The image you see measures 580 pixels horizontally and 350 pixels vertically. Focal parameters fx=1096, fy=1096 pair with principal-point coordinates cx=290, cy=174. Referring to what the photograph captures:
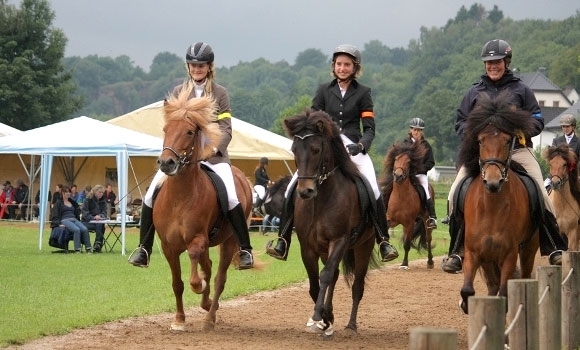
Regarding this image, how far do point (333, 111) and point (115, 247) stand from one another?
672 inches

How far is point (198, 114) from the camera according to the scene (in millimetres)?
11812

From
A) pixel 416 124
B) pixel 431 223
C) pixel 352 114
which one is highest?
pixel 416 124

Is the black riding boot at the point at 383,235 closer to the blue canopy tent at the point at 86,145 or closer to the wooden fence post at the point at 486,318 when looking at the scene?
the wooden fence post at the point at 486,318

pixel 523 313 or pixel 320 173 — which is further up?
pixel 320 173

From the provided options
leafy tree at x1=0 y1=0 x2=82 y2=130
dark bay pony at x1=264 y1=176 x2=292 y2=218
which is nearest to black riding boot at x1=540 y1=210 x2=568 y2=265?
dark bay pony at x1=264 y1=176 x2=292 y2=218

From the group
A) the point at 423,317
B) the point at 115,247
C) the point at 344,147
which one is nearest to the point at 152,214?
the point at 344,147

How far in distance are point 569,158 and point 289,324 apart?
796 centimetres

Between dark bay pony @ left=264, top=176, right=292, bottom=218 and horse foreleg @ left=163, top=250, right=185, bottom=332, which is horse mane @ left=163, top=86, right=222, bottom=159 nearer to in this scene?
horse foreleg @ left=163, top=250, right=185, bottom=332

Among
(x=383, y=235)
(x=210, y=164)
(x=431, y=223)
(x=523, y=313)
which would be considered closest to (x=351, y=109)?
(x=383, y=235)

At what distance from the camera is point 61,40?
233 ft

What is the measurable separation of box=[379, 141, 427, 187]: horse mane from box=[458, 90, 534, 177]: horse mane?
1087 centimetres

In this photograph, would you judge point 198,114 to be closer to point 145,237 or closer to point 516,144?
point 145,237

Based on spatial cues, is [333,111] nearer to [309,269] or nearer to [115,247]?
[309,269]

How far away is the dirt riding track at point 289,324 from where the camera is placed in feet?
36.7
